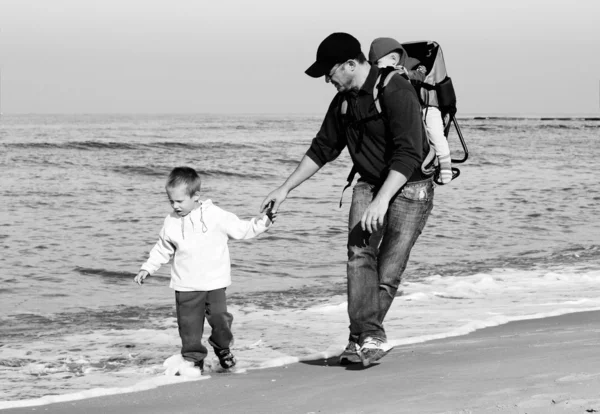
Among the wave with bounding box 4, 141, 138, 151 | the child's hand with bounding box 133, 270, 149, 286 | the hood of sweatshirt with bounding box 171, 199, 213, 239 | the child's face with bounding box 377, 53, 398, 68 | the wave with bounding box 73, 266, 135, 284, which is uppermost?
the child's face with bounding box 377, 53, 398, 68

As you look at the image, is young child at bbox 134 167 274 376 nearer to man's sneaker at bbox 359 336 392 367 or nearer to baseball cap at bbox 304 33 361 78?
man's sneaker at bbox 359 336 392 367

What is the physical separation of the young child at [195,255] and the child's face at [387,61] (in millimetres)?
1064

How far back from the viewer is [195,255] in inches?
187

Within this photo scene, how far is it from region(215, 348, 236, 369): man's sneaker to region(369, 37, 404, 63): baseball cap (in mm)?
1940

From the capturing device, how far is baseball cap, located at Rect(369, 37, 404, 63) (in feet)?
14.5

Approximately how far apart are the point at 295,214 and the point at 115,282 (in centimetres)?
655

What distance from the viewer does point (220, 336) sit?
489 cm

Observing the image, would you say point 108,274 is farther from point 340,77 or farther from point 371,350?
point 340,77

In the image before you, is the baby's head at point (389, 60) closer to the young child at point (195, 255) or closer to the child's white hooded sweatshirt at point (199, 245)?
the young child at point (195, 255)

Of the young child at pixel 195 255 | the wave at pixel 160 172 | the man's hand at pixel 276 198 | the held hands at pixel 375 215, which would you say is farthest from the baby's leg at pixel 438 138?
the wave at pixel 160 172

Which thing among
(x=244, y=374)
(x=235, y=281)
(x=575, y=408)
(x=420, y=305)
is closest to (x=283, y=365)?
(x=244, y=374)

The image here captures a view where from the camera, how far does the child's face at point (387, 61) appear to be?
437 cm

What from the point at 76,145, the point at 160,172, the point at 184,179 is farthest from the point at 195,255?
the point at 76,145

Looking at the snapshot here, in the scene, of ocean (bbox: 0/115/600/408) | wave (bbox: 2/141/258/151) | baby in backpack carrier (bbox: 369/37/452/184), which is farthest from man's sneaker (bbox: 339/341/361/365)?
wave (bbox: 2/141/258/151)
